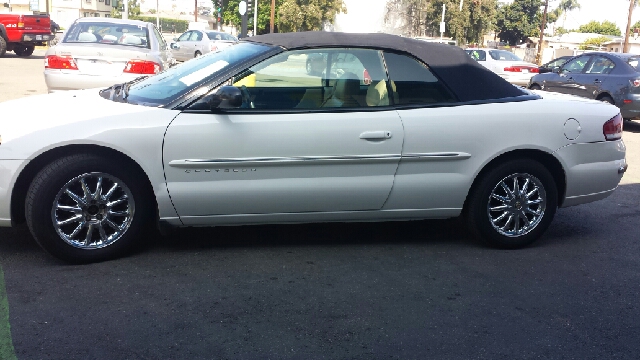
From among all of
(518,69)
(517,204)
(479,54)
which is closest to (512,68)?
(518,69)

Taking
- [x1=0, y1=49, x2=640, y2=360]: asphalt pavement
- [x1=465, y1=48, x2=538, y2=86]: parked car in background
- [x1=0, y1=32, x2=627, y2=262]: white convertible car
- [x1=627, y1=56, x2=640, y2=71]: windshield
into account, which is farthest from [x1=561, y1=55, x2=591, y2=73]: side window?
[x1=0, y1=32, x2=627, y2=262]: white convertible car

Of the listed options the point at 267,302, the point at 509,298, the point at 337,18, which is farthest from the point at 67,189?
the point at 337,18

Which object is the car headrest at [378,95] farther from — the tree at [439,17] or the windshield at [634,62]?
the tree at [439,17]

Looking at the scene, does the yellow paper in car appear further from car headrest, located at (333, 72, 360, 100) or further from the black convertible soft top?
car headrest, located at (333, 72, 360, 100)

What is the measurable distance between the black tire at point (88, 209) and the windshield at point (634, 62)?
11.3 meters

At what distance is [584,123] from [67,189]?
366 cm

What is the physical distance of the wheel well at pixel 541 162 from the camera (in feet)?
16.6

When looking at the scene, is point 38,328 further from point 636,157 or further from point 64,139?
point 636,157

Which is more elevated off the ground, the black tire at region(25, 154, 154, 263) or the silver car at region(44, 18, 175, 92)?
the silver car at region(44, 18, 175, 92)

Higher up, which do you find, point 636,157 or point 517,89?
point 517,89

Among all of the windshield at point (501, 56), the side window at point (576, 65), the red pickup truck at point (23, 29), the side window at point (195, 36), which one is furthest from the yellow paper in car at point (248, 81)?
the side window at point (195, 36)

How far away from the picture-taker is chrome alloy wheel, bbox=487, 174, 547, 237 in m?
5.11

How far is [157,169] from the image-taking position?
14.6 ft

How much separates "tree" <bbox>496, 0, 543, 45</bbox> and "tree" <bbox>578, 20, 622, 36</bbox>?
2678cm
